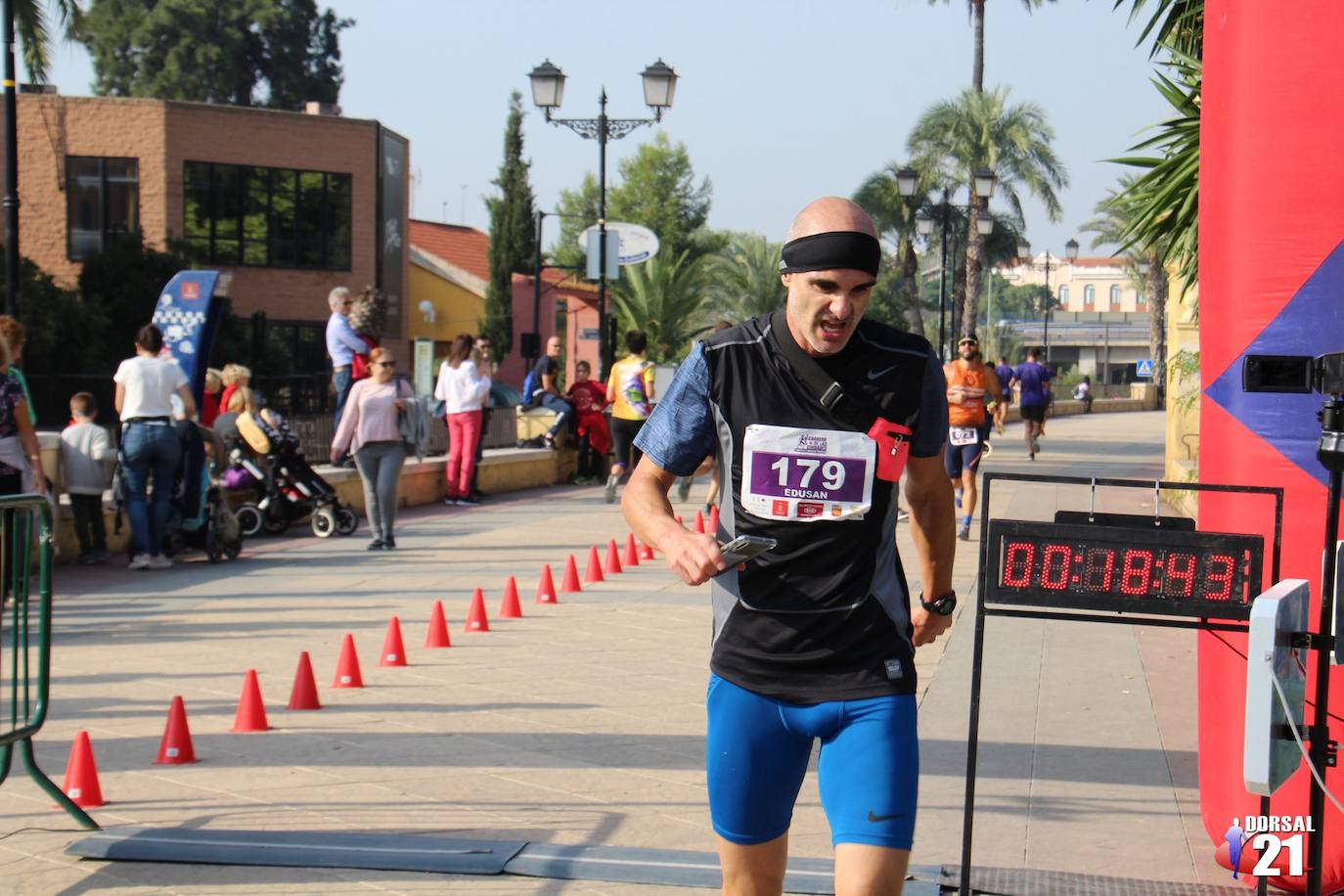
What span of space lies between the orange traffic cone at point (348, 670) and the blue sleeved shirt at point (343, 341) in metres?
7.45

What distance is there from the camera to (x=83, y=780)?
18.4 ft

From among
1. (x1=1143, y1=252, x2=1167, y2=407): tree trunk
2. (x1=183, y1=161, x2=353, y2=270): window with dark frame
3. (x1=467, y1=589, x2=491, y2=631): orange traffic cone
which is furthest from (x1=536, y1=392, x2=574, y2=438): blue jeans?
(x1=1143, y1=252, x2=1167, y2=407): tree trunk

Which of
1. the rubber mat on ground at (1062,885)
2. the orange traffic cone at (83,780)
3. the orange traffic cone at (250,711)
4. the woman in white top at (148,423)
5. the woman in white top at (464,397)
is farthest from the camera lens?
the woman in white top at (464,397)

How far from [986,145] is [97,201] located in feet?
81.6

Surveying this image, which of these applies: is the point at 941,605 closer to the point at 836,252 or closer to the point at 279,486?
the point at 836,252

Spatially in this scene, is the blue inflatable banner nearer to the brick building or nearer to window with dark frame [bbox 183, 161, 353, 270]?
the brick building

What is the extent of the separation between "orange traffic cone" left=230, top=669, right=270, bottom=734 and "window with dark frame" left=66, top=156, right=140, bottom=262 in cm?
3299

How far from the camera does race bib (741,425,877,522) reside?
3.42 metres

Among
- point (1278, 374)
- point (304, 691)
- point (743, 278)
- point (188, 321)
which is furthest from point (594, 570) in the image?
point (743, 278)

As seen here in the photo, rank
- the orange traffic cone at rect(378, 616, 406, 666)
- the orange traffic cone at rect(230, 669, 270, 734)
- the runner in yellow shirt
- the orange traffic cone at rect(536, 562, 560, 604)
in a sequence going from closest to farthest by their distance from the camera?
the orange traffic cone at rect(230, 669, 270, 734)
the orange traffic cone at rect(378, 616, 406, 666)
the orange traffic cone at rect(536, 562, 560, 604)
the runner in yellow shirt

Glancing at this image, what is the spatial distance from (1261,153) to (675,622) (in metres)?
5.63

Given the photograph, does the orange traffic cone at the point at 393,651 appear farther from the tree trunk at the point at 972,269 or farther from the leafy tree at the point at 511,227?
the leafy tree at the point at 511,227

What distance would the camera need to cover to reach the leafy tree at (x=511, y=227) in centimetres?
6331

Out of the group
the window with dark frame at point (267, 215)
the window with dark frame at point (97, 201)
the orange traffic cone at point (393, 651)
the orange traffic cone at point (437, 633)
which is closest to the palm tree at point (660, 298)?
Result: the window with dark frame at point (267, 215)
